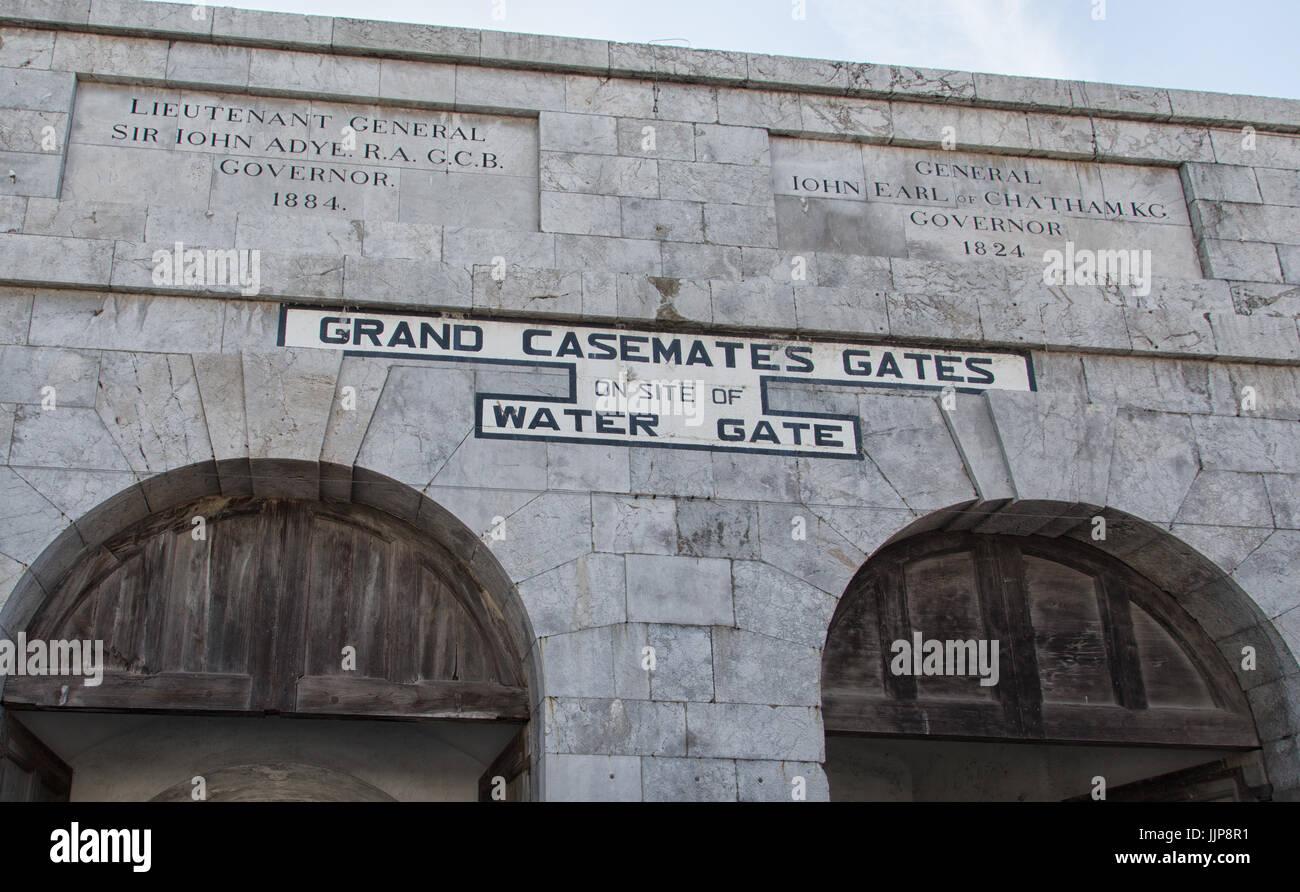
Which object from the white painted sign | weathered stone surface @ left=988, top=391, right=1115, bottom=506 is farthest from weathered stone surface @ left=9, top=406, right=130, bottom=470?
weathered stone surface @ left=988, top=391, right=1115, bottom=506

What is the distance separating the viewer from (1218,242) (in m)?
9.27

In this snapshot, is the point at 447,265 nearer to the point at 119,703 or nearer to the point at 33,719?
the point at 119,703

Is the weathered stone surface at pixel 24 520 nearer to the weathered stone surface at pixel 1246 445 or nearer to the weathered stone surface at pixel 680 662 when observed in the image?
the weathered stone surface at pixel 680 662

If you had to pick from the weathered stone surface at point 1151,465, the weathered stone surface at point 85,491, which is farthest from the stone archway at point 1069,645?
the weathered stone surface at point 85,491

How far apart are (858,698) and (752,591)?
1104 mm

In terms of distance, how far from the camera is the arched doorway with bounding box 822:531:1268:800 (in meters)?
8.10

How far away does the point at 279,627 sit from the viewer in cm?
753

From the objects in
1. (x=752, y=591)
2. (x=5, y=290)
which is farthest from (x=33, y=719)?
(x=752, y=591)

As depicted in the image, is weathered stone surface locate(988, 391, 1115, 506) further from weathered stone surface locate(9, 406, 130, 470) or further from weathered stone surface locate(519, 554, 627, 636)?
weathered stone surface locate(9, 406, 130, 470)
